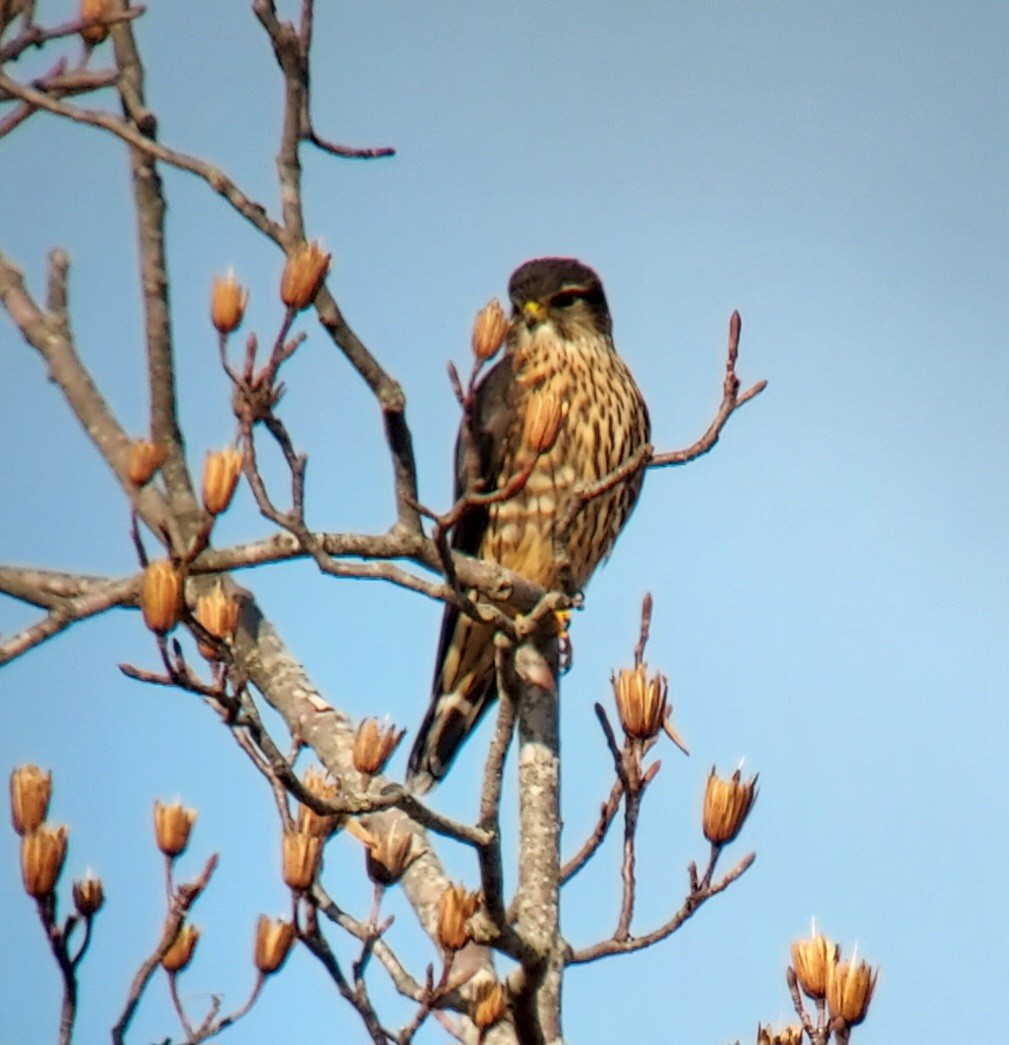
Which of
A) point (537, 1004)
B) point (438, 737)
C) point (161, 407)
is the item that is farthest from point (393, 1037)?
point (438, 737)

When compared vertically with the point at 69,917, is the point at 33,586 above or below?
above

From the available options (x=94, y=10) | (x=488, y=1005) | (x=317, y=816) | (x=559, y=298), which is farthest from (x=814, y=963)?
(x=559, y=298)

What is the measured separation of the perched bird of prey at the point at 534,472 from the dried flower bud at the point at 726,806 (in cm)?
230

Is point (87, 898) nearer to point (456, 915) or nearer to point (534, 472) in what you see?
point (456, 915)

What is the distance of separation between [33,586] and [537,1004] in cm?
134

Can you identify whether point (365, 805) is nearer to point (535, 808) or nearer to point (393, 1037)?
point (393, 1037)

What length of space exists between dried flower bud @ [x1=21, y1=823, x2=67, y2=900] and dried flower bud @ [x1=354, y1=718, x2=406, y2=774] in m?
0.42

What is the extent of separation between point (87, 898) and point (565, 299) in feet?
10.8

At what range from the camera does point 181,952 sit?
8.76ft

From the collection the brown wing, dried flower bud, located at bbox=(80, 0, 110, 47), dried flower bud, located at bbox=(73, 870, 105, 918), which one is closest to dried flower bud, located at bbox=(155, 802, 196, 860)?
dried flower bud, located at bbox=(73, 870, 105, 918)

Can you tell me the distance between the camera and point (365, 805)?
248cm

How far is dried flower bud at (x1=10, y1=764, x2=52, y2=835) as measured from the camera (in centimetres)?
246

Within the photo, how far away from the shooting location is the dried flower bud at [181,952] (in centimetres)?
266

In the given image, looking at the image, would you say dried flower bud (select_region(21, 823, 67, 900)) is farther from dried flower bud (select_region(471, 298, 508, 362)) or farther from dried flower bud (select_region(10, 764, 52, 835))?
dried flower bud (select_region(471, 298, 508, 362))
